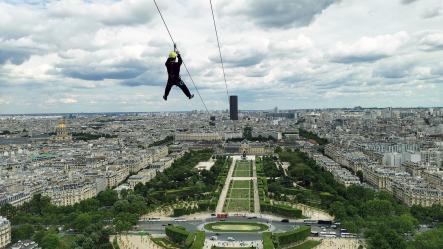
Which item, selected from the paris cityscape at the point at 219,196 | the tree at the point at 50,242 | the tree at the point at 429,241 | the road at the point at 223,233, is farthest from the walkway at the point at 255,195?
the tree at the point at 50,242

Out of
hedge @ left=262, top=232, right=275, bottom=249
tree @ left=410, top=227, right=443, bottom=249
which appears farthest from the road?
tree @ left=410, top=227, right=443, bottom=249

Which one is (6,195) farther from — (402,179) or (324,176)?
(402,179)

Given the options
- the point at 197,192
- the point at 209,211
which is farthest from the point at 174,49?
the point at 197,192

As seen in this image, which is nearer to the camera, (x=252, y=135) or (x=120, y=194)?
(x=120, y=194)

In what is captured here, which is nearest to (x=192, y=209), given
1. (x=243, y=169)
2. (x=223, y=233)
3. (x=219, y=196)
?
(x=219, y=196)

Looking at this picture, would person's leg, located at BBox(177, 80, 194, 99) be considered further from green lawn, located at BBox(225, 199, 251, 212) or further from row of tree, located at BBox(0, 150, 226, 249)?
green lawn, located at BBox(225, 199, 251, 212)

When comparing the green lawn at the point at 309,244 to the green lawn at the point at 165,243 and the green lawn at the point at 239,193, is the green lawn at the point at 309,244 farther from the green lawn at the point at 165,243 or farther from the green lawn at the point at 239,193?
the green lawn at the point at 239,193

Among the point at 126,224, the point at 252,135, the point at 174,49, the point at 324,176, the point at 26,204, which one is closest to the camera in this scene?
the point at 174,49
